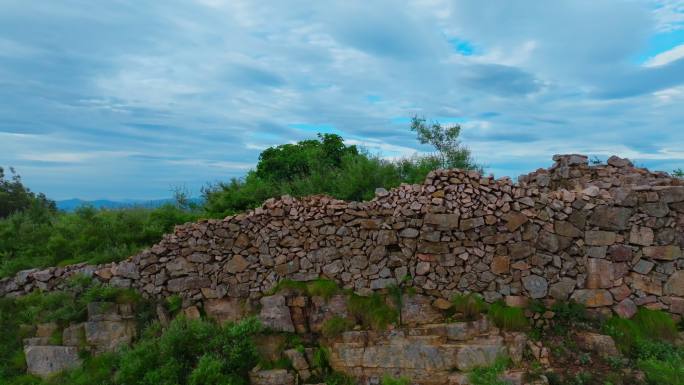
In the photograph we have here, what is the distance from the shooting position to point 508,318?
8016mm

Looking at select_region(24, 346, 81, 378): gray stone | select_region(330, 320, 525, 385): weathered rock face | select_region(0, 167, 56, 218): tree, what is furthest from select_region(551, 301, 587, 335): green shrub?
select_region(0, 167, 56, 218): tree

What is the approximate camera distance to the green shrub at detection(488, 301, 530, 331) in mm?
7984

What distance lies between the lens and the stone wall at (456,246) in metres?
8.20

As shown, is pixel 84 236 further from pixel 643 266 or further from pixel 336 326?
pixel 643 266

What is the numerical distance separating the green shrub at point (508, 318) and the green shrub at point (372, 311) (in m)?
1.74

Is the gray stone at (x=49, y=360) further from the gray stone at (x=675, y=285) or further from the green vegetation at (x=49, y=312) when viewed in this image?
the gray stone at (x=675, y=285)

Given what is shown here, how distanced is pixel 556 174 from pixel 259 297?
23.7ft

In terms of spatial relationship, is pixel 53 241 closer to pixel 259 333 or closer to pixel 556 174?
pixel 259 333

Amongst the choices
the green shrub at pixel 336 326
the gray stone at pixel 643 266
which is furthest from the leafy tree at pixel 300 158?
the gray stone at pixel 643 266

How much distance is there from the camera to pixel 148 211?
11672mm

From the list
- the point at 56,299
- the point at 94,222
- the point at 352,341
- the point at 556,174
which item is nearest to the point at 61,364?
the point at 56,299

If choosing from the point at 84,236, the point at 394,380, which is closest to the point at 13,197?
the point at 84,236

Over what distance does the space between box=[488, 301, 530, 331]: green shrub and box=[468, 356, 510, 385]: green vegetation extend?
2.06ft

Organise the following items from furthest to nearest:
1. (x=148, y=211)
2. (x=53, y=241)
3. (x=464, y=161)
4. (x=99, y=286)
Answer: (x=464, y=161)
(x=148, y=211)
(x=53, y=241)
(x=99, y=286)
